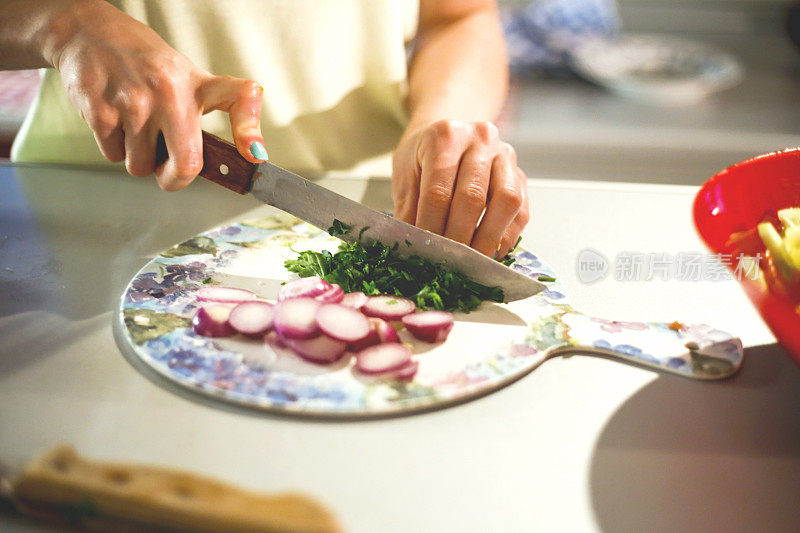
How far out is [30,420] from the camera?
2.49 ft

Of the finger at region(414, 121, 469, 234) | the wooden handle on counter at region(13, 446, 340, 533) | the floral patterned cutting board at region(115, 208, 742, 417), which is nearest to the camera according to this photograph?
the wooden handle on counter at region(13, 446, 340, 533)

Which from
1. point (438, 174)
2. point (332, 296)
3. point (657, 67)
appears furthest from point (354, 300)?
point (657, 67)

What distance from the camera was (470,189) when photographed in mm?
1030

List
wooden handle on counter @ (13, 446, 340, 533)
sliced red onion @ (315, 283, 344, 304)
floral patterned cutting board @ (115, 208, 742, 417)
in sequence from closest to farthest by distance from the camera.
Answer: wooden handle on counter @ (13, 446, 340, 533), floral patterned cutting board @ (115, 208, 742, 417), sliced red onion @ (315, 283, 344, 304)

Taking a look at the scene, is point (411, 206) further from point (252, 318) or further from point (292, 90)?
point (292, 90)

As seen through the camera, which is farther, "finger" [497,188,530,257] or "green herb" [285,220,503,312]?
"finger" [497,188,530,257]

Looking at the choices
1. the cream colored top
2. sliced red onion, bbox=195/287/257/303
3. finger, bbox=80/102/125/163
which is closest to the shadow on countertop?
sliced red onion, bbox=195/287/257/303

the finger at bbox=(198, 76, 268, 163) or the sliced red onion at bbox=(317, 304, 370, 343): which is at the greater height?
the finger at bbox=(198, 76, 268, 163)

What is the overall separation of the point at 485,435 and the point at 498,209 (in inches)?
14.8

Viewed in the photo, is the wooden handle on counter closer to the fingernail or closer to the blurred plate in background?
the fingernail

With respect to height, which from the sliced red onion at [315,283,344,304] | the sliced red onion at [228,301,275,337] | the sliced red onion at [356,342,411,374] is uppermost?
the sliced red onion at [356,342,411,374]

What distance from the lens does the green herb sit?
3.21 ft

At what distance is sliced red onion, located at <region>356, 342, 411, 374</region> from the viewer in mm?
825

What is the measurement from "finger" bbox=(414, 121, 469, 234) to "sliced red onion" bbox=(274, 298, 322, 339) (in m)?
0.25
